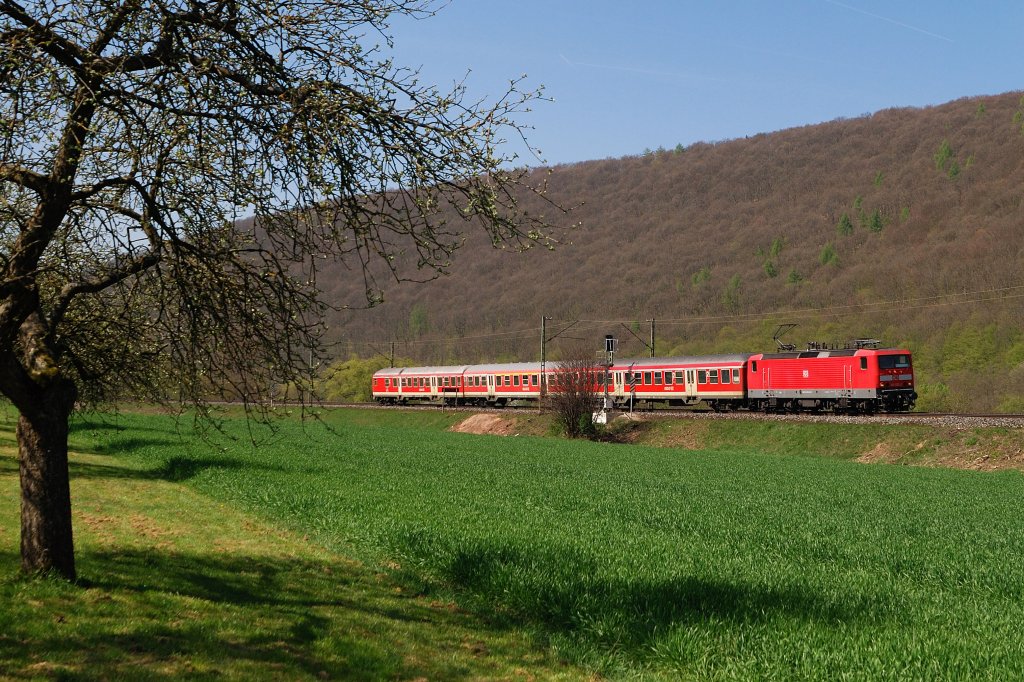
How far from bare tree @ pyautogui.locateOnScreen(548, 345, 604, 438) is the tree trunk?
134 ft

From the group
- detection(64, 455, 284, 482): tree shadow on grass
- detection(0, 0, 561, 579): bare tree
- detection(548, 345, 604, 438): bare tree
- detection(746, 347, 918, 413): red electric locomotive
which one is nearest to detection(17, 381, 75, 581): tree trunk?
detection(0, 0, 561, 579): bare tree

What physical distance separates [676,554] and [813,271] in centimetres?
13031

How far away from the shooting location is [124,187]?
31.3 ft

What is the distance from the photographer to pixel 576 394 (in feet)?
166

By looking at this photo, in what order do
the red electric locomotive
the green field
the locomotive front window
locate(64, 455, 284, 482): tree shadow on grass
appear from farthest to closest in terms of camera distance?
the red electric locomotive → the locomotive front window → locate(64, 455, 284, 482): tree shadow on grass → the green field

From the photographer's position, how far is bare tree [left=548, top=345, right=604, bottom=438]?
164 ft

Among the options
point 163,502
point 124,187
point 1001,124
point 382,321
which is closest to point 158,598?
point 124,187

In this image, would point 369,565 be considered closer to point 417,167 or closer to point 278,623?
point 278,623

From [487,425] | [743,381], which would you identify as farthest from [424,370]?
[743,381]

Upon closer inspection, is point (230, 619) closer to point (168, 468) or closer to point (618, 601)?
point (618, 601)

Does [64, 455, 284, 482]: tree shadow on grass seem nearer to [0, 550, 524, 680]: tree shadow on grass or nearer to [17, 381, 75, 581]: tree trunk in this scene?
[0, 550, 524, 680]: tree shadow on grass

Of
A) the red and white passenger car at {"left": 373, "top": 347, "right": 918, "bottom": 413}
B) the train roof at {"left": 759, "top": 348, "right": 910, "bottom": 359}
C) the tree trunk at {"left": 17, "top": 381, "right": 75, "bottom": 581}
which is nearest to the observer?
the tree trunk at {"left": 17, "top": 381, "right": 75, "bottom": 581}

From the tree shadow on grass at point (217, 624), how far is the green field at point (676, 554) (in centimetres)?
24

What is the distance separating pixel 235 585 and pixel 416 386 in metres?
58.3
